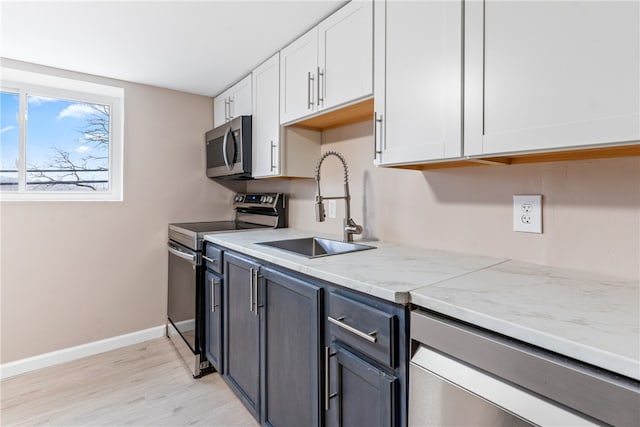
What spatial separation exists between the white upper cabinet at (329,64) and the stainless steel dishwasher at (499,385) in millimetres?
1074

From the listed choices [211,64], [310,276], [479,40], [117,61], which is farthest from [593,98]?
[117,61]

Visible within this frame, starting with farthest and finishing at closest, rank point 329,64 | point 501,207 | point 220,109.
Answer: point 220,109
point 329,64
point 501,207

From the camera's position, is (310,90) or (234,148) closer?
(310,90)

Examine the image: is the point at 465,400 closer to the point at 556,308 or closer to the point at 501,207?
the point at 556,308

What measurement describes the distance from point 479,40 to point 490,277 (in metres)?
0.75

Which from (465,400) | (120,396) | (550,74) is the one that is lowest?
(120,396)

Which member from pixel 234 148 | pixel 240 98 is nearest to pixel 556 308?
pixel 234 148

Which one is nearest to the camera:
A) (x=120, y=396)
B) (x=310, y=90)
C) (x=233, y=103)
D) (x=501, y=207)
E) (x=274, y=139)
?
(x=501, y=207)

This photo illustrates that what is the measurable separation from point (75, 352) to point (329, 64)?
8.73 feet

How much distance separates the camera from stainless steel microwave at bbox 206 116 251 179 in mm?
2314

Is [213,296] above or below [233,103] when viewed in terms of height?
below

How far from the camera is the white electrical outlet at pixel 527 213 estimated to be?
3.92 feet

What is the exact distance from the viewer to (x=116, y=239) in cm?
256

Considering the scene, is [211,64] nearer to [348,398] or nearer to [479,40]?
[479,40]
